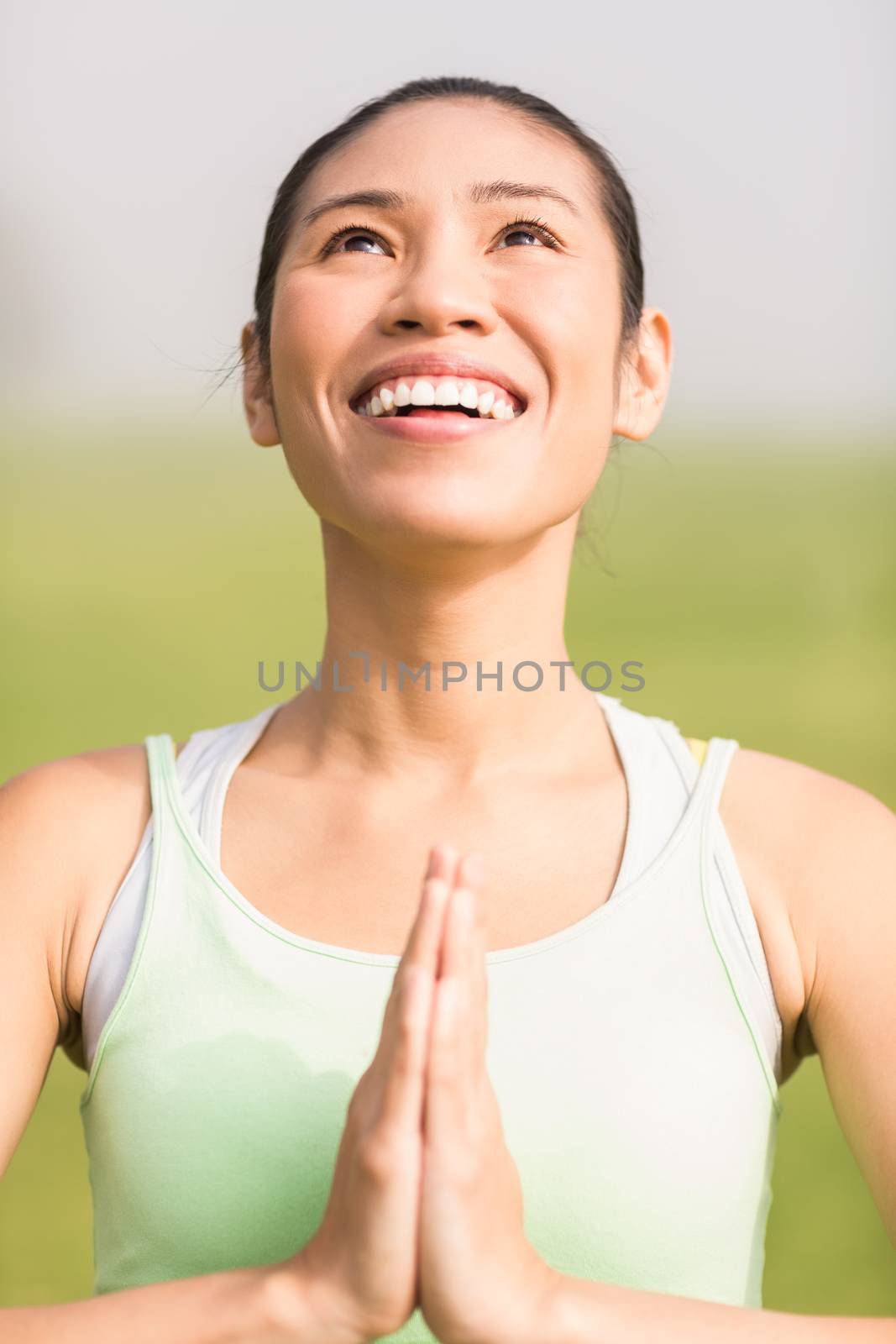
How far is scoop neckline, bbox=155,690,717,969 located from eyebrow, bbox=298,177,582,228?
42 centimetres

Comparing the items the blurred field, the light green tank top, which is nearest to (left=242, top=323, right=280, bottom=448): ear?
the light green tank top

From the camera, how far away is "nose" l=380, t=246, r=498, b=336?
107 cm

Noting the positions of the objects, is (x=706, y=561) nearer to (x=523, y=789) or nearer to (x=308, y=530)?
(x=308, y=530)

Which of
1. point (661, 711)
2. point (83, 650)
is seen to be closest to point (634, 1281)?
point (661, 711)

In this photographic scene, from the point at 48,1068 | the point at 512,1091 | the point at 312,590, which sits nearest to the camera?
the point at 512,1091

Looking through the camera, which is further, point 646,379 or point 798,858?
point 646,379

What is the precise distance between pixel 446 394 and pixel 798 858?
41cm

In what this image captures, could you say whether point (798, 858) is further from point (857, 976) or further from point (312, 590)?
point (312, 590)

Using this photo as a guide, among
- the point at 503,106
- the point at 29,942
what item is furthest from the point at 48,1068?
the point at 503,106

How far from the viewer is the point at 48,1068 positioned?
1100mm

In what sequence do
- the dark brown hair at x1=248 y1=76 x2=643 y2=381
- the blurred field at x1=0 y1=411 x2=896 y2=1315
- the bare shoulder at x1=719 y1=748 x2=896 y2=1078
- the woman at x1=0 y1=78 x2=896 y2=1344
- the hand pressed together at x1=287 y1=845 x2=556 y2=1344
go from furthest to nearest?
the blurred field at x1=0 y1=411 x2=896 y2=1315
the dark brown hair at x1=248 y1=76 x2=643 y2=381
the bare shoulder at x1=719 y1=748 x2=896 y2=1078
the woman at x1=0 y1=78 x2=896 y2=1344
the hand pressed together at x1=287 y1=845 x2=556 y2=1344

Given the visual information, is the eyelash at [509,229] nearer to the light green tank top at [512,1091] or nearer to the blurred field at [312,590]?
the light green tank top at [512,1091]

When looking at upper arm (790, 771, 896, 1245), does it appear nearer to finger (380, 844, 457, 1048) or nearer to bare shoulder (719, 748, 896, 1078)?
bare shoulder (719, 748, 896, 1078)

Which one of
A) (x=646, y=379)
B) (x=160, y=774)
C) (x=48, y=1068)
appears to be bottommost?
(x=48, y=1068)
